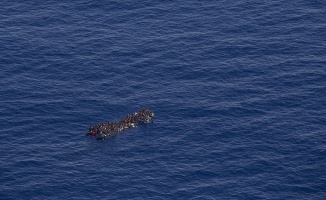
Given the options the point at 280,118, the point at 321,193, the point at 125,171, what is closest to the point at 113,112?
the point at 125,171

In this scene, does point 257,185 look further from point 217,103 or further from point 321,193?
point 217,103

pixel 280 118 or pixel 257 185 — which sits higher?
pixel 280 118

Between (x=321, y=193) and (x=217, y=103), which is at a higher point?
(x=217, y=103)

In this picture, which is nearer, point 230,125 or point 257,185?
point 257,185

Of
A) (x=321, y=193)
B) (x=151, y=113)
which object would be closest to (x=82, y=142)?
(x=151, y=113)

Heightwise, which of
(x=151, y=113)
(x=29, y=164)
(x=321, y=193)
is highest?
(x=151, y=113)

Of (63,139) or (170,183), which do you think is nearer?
(170,183)

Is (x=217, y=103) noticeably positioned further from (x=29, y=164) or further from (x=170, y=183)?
(x=29, y=164)
